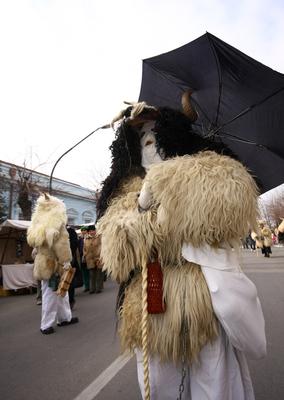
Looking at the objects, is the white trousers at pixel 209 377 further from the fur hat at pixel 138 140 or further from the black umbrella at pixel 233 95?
the black umbrella at pixel 233 95

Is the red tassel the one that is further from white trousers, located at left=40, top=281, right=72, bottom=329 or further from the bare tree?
the bare tree

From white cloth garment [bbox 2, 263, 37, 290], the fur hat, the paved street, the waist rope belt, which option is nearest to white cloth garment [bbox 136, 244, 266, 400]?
the waist rope belt

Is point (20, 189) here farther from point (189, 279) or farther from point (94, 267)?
point (189, 279)

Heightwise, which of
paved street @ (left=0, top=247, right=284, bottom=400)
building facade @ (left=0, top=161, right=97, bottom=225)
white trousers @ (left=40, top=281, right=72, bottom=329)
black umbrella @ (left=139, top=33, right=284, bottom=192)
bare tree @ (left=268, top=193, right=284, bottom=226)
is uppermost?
bare tree @ (left=268, top=193, right=284, bottom=226)

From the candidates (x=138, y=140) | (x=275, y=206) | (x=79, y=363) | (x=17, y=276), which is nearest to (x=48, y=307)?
(x=79, y=363)

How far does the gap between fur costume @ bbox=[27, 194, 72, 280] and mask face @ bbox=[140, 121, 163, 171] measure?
12.5 feet

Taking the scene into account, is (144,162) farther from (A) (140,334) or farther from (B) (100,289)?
(B) (100,289)

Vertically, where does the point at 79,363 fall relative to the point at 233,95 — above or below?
below

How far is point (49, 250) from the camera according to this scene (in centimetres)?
614

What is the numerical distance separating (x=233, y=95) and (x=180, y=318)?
156 cm

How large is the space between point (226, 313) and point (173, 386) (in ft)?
1.77

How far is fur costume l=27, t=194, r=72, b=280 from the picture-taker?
19.4ft

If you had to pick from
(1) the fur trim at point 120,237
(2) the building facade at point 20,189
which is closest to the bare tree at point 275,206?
(2) the building facade at point 20,189

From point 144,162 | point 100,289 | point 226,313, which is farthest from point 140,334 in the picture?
point 100,289
